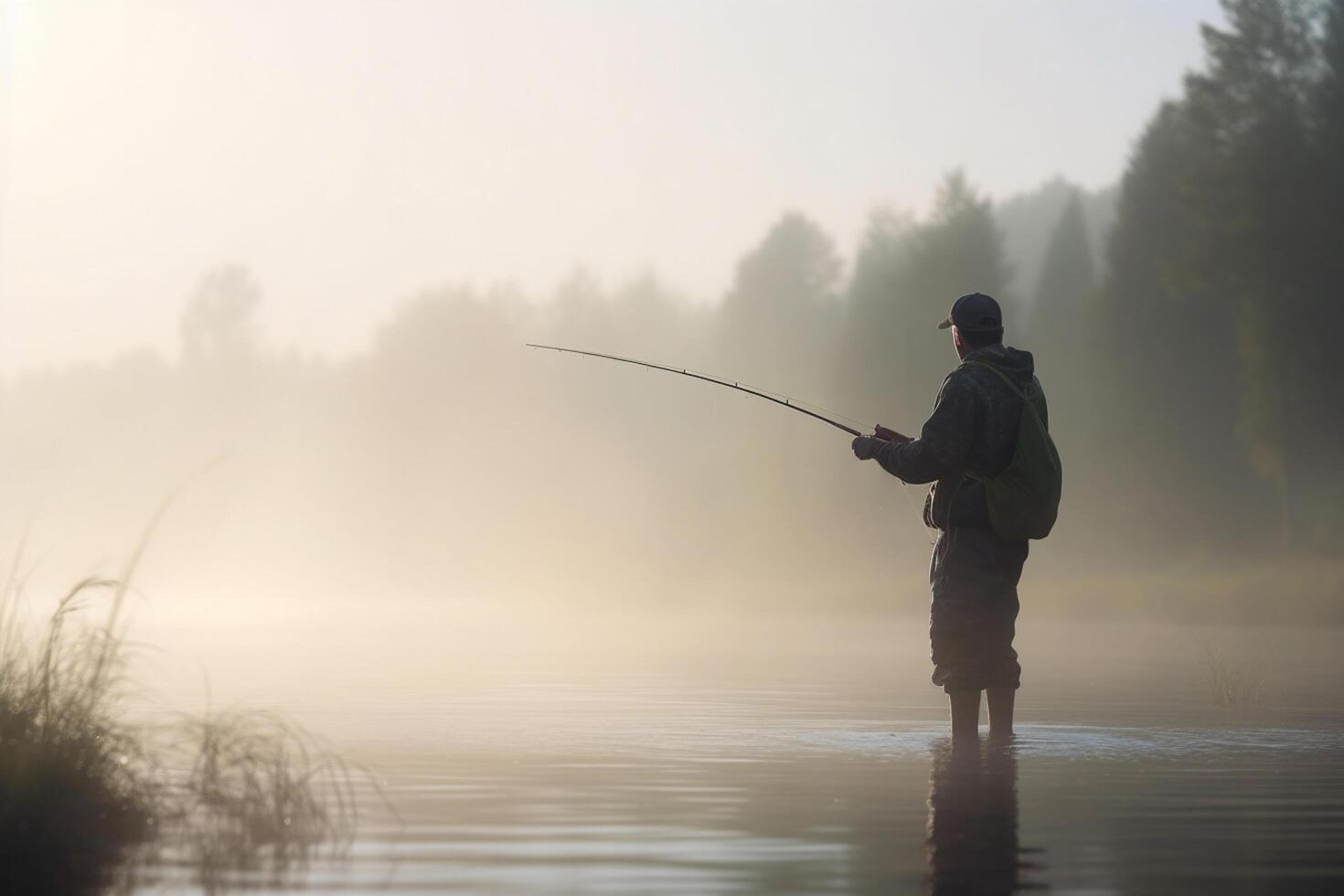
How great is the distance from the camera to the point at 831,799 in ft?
27.8

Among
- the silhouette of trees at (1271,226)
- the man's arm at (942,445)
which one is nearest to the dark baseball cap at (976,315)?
the man's arm at (942,445)

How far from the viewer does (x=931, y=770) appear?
31.1 feet

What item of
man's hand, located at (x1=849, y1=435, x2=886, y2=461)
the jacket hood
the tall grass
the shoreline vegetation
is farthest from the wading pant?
the tall grass

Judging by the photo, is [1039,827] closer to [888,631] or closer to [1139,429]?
[888,631]

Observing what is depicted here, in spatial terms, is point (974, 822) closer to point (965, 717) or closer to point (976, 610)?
point (976, 610)

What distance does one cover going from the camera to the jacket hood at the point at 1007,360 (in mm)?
10125

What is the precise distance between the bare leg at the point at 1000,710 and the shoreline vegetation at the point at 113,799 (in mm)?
3523

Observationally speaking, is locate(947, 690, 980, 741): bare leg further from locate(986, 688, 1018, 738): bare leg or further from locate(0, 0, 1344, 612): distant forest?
locate(0, 0, 1344, 612): distant forest

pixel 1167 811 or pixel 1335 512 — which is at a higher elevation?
pixel 1335 512

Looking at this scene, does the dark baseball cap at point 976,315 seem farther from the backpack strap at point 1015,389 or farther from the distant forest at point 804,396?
the distant forest at point 804,396

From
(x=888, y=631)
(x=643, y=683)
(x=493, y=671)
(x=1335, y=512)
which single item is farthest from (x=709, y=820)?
(x=1335, y=512)

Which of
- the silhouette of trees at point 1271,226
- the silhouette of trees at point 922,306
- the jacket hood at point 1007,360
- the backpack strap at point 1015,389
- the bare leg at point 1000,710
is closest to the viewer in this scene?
the backpack strap at point 1015,389

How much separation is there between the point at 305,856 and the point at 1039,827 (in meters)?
2.55

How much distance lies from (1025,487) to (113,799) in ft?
14.8
